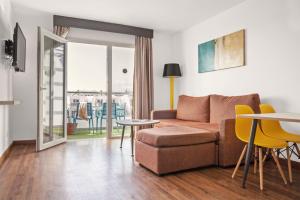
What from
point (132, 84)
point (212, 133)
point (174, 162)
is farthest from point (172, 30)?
point (174, 162)

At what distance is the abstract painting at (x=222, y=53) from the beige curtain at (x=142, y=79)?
3.70ft

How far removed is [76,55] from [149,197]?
16.0 feet

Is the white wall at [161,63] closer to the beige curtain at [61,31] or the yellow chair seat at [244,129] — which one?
the beige curtain at [61,31]

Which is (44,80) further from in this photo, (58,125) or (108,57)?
(108,57)

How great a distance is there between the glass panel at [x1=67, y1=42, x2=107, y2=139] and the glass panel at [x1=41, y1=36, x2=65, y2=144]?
4.80 ft

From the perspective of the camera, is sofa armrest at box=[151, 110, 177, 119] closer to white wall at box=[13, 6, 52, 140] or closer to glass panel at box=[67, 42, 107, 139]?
glass panel at box=[67, 42, 107, 139]

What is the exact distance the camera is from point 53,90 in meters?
4.22

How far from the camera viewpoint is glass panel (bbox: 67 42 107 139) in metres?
5.89

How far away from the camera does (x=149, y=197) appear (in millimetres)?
1969

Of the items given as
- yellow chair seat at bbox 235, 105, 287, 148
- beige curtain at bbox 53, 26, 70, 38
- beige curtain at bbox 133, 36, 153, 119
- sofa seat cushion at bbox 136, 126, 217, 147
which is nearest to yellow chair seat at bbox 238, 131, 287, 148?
yellow chair seat at bbox 235, 105, 287, 148

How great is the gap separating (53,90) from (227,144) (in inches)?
122

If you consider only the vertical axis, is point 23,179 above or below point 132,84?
below

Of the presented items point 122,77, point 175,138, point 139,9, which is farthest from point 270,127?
point 122,77

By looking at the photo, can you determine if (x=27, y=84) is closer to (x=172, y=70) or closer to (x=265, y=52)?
(x=172, y=70)
